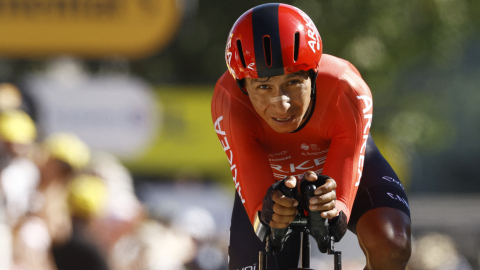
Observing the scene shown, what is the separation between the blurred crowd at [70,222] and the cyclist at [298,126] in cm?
528

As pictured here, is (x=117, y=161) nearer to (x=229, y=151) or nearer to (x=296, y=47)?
(x=229, y=151)

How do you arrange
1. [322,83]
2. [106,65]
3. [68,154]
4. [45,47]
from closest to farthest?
1. [322,83]
2. [68,154]
3. [45,47]
4. [106,65]

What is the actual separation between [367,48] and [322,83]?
9241 millimetres

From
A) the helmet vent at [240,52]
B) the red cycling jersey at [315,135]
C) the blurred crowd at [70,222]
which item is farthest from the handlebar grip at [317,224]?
the blurred crowd at [70,222]

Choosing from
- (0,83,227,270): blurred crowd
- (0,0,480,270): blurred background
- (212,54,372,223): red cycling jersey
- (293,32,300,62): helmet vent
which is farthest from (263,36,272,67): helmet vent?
(0,83,227,270): blurred crowd

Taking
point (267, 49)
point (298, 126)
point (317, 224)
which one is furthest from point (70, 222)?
point (317, 224)

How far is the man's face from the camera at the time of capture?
3.20 metres

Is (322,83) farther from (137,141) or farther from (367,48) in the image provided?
(367,48)

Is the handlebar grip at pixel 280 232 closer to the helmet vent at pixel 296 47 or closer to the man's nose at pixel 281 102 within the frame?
the man's nose at pixel 281 102

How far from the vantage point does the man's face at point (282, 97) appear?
10.5 ft

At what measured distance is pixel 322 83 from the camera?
11.6 feet

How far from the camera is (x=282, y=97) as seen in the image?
3191 millimetres

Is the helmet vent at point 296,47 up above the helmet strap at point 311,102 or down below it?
above

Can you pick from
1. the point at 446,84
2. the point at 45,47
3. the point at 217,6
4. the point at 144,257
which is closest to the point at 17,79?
the point at 45,47
